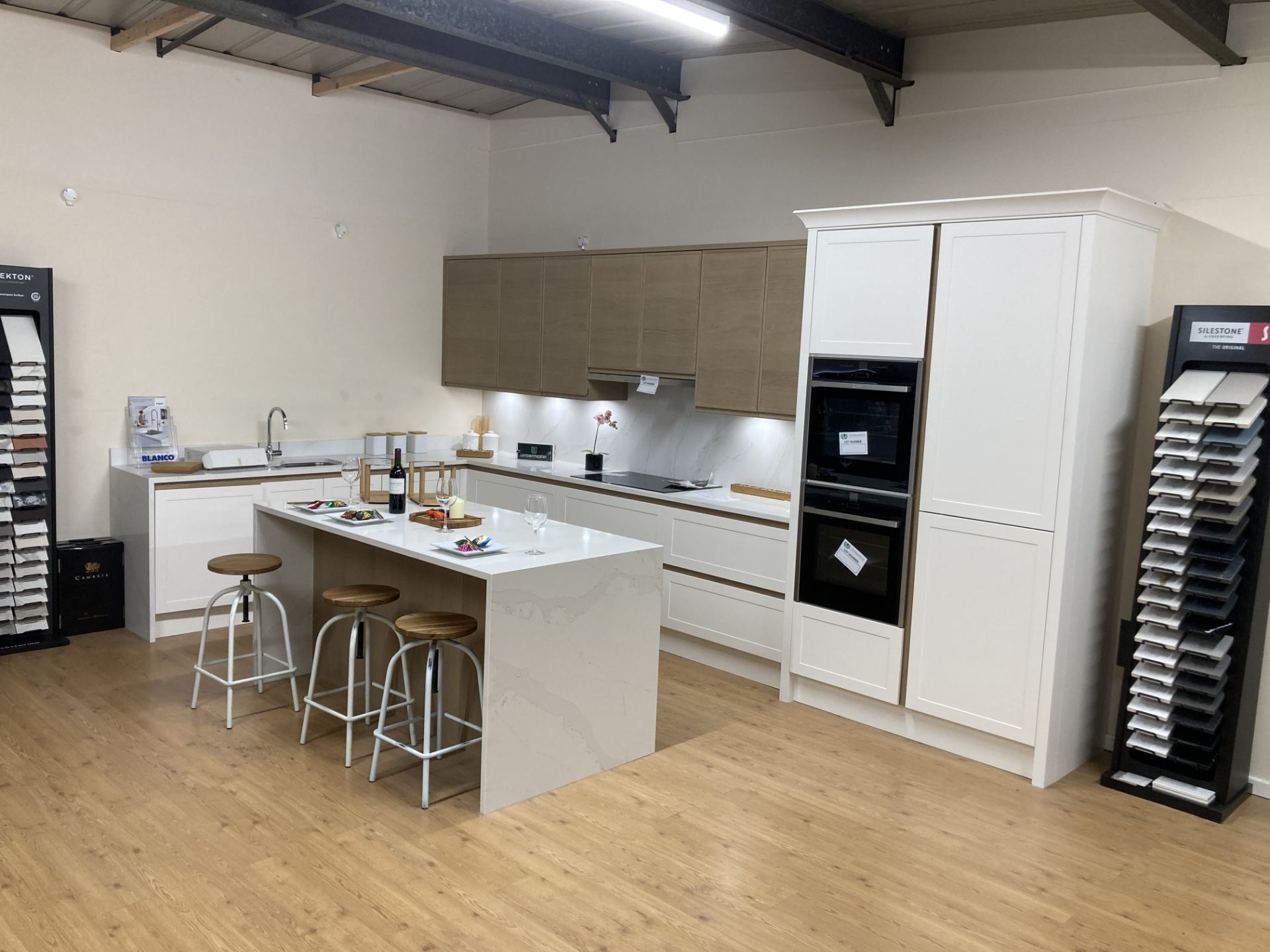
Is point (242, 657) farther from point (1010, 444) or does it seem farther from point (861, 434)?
point (1010, 444)

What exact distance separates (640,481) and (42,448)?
3302 mm

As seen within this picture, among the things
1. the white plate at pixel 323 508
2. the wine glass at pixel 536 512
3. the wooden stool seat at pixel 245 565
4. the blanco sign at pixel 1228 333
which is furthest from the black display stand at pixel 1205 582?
the wooden stool seat at pixel 245 565

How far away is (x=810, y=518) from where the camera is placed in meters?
4.93

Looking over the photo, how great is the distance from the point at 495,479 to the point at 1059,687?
156 inches

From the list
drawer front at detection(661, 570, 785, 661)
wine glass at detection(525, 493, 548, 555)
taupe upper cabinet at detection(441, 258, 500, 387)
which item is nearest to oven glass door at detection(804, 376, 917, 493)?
drawer front at detection(661, 570, 785, 661)

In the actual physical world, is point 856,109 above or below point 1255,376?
above

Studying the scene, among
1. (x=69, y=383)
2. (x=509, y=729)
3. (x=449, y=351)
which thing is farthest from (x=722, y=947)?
(x=449, y=351)

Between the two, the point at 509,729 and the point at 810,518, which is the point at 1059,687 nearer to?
the point at 810,518

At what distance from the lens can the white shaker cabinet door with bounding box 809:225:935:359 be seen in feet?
14.7

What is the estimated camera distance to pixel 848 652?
15.8 ft

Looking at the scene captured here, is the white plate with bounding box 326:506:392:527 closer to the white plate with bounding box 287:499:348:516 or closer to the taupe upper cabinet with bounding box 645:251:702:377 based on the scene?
the white plate with bounding box 287:499:348:516

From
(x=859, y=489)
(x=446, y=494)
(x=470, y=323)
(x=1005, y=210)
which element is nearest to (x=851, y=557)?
(x=859, y=489)

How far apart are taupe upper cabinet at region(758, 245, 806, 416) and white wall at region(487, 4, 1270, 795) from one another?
1.53 ft

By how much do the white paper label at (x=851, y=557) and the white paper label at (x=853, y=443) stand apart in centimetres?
42
